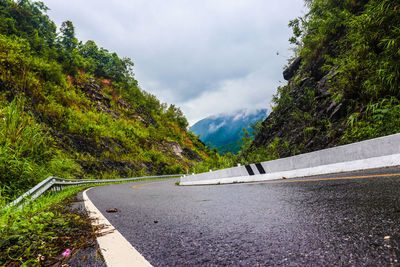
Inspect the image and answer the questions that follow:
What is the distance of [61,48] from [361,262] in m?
53.8

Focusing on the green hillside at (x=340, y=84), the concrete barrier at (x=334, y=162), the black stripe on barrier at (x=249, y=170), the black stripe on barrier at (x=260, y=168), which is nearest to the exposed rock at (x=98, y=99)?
the green hillside at (x=340, y=84)

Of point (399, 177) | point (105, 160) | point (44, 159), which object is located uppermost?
point (105, 160)

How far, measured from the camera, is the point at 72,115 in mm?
30234

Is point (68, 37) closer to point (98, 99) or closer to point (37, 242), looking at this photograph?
point (98, 99)

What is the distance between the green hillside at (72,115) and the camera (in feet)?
20.5

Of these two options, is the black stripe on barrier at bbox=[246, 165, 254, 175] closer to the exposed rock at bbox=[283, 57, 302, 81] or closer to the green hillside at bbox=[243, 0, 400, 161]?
the green hillside at bbox=[243, 0, 400, 161]

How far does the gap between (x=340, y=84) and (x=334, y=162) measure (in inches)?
196

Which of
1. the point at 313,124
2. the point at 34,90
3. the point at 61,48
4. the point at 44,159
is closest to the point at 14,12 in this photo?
the point at 61,48

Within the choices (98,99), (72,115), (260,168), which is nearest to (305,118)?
(260,168)

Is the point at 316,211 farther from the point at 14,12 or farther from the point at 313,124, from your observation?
the point at 14,12

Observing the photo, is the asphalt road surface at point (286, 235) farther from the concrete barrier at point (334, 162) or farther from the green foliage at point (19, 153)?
the green foliage at point (19, 153)

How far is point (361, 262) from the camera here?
1211 mm

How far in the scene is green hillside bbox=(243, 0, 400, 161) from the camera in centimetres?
712

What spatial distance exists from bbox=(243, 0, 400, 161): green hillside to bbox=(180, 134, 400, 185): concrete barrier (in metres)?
1.73
